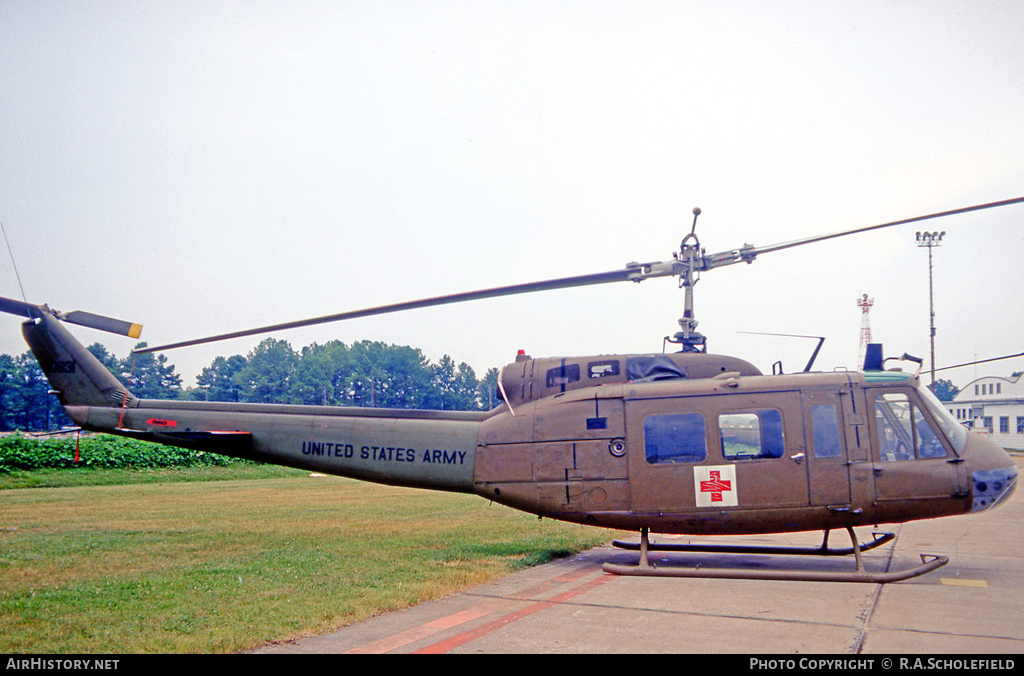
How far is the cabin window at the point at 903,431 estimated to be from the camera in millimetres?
8250

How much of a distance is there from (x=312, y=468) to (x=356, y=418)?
3.05ft

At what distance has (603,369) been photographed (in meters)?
9.33

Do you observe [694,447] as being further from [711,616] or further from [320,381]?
[320,381]

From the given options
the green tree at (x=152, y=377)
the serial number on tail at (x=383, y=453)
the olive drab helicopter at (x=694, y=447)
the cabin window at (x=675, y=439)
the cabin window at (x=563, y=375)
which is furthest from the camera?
the green tree at (x=152, y=377)

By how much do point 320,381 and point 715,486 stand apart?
50.8m

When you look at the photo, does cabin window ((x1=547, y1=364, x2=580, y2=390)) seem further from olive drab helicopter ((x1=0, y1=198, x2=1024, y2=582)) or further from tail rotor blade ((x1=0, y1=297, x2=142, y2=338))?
tail rotor blade ((x1=0, y1=297, x2=142, y2=338))

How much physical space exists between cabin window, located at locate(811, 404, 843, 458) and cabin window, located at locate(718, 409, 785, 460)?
0.39 m

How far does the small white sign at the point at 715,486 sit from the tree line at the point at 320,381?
130ft

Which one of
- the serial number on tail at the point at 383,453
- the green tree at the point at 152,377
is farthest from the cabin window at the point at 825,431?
the green tree at the point at 152,377

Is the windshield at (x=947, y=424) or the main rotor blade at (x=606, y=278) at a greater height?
the main rotor blade at (x=606, y=278)

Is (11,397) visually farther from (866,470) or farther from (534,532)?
(866,470)

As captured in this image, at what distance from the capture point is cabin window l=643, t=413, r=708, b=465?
8477 mm

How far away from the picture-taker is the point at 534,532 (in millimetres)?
12008

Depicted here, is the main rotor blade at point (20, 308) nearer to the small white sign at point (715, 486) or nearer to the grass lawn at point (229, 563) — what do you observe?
the grass lawn at point (229, 563)
